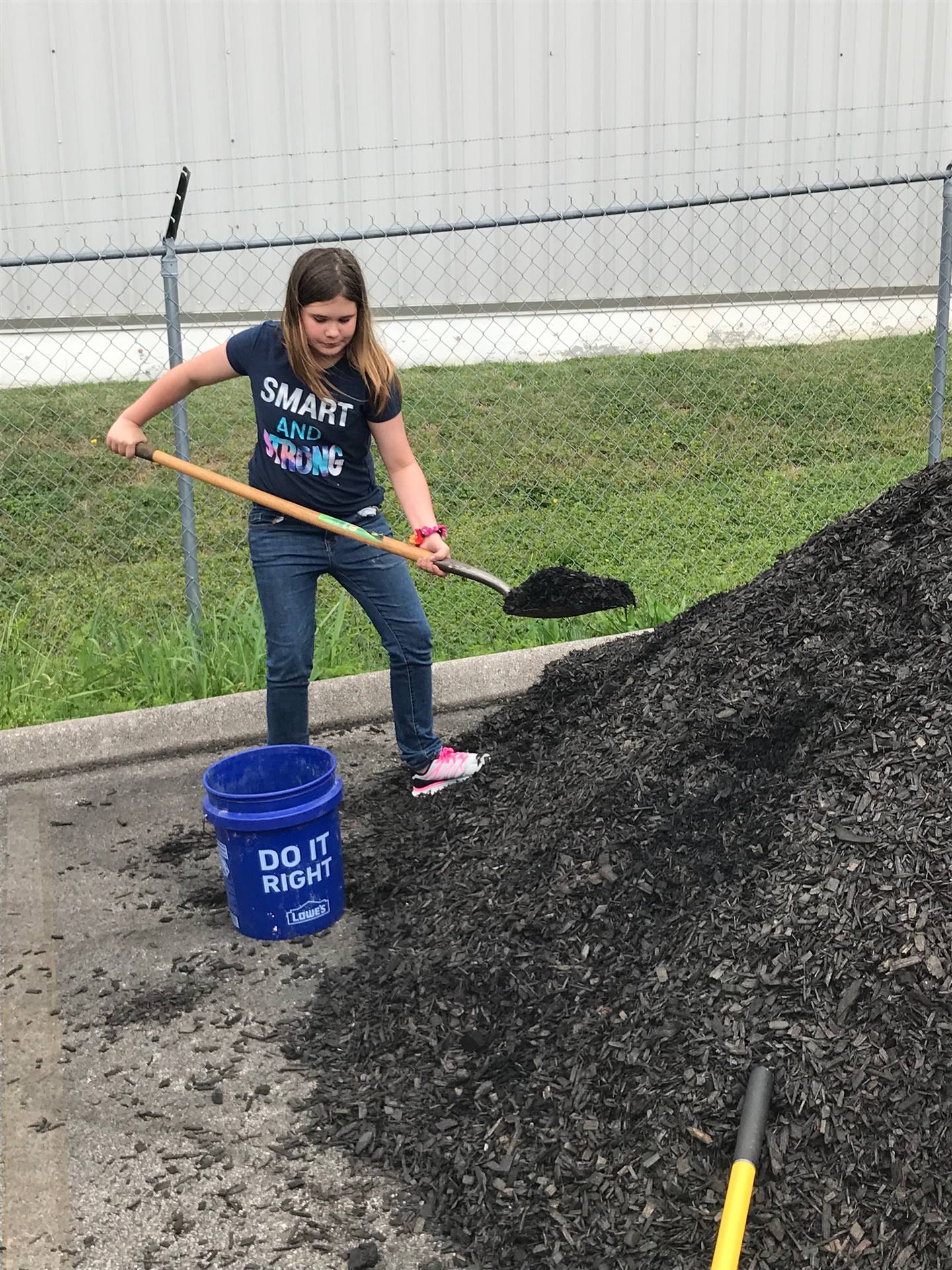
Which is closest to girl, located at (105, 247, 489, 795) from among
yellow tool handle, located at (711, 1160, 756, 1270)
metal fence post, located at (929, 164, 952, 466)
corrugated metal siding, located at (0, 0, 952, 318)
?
Result: yellow tool handle, located at (711, 1160, 756, 1270)

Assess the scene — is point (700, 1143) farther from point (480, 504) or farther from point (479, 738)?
point (480, 504)

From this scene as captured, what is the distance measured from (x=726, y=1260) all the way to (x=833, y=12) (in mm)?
8666

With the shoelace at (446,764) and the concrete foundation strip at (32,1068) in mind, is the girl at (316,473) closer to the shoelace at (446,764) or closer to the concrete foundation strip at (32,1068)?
the shoelace at (446,764)

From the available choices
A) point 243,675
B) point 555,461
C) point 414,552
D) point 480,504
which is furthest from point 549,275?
point 414,552

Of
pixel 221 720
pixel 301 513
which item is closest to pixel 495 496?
pixel 221 720

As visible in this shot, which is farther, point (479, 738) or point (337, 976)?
point (479, 738)

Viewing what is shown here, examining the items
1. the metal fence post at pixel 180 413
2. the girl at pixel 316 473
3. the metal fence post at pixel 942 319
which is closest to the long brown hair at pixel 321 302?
the girl at pixel 316 473

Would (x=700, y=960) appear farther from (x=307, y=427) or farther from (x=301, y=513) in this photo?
(x=307, y=427)

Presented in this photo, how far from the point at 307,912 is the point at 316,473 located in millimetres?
1263

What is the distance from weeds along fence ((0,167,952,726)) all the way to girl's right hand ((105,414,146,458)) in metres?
1.91

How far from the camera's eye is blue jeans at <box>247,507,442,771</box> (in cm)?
376

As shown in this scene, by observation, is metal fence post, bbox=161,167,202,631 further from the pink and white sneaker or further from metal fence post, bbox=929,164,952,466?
metal fence post, bbox=929,164,952,466

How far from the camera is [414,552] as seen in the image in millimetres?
3713

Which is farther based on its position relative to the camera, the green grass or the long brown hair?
A: the green grass
